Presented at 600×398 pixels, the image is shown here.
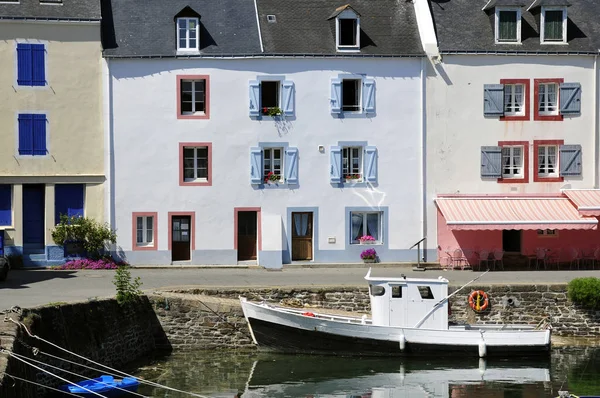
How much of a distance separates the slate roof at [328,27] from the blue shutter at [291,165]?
11.0 feet

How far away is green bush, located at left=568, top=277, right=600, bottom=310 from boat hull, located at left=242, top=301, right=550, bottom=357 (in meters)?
2.57

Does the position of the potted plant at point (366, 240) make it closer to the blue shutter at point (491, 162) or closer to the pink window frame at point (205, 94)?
the blue shutter at point (491, 162)

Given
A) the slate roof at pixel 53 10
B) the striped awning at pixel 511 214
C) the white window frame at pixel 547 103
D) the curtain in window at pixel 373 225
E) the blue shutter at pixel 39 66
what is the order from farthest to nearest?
the white window frame at pixel 547 103, the curtain in window at pixel 373 225, the blue shutter at pixel 39 66, the slate roof at pixel 53 10, the striped awning at pixel 511 214

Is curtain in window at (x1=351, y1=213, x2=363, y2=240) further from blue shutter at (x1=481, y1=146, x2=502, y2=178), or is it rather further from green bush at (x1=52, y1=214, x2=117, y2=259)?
green bush at (x1=52, y1=214, x2=117, y2=259)

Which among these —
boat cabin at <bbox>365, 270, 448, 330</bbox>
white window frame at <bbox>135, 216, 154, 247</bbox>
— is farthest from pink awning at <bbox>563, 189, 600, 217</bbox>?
white window frame at <bbox>135, 216, 154, 247</bbox>

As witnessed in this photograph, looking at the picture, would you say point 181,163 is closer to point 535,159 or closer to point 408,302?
point 408,302

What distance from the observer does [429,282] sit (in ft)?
93.7

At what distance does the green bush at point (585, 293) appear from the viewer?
101 feet

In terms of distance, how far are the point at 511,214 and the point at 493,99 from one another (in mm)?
4100

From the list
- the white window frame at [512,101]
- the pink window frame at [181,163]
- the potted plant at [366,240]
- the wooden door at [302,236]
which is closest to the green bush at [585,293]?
the potted plant at [366,240]

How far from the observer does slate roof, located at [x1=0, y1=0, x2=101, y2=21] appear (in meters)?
36.9

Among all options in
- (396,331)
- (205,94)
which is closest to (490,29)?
(205,94)

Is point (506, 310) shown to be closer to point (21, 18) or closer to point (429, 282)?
point (429, 282)

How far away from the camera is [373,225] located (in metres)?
38.6
